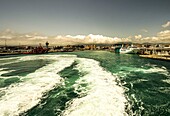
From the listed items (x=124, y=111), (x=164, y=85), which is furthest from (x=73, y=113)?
(x=164, y=85)

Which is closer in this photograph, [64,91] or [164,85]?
[64,91]

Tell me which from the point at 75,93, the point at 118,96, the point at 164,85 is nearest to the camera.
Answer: the point at 118,96

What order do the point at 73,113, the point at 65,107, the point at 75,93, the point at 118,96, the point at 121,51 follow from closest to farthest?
the point at 73,113 → the point at 65,107 → the point at 118,96 → the point at 75,93 → the point at 121,51

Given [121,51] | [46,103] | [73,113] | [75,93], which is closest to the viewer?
[73,113]

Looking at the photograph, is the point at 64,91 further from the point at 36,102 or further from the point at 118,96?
the point at 118,96

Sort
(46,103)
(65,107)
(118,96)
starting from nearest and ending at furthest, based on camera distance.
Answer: (65,107), (46,103), (118,96)

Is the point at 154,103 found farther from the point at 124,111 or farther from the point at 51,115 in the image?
the point at 51,115

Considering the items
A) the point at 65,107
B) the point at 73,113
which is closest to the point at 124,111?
the point at 73,113

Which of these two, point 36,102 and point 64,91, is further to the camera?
point 64,91
